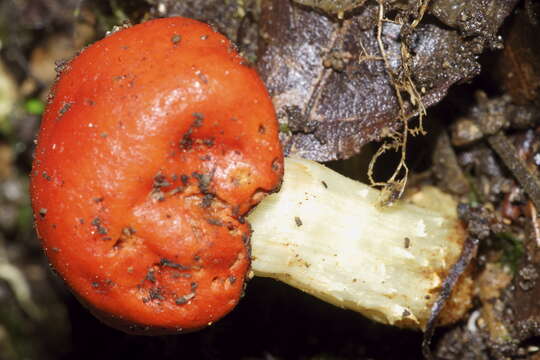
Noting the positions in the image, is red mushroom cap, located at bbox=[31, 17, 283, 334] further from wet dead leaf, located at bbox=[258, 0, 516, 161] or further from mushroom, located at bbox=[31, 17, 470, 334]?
wet dead leaf, located at bbox=[258, 0, 516, 161]

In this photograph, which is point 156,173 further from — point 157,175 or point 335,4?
point 335,4

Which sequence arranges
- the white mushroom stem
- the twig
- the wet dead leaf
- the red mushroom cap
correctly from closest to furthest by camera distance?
the red mushroom cap < the white mushroom stem < the wet dead leaf < the twig

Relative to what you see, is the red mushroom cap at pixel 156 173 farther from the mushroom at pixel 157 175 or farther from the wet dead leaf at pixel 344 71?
the wet dead leaf at pixel 344 71

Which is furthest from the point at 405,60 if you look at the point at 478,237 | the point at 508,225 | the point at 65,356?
the point at 65,356

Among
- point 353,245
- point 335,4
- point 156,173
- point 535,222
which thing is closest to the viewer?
point 156,173

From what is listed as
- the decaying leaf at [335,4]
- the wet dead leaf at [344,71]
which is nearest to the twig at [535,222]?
the wet dead leaf at [344,71]

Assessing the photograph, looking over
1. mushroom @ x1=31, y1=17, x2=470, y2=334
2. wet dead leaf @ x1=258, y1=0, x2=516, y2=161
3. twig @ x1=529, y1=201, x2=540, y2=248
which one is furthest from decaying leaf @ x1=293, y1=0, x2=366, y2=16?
twig @ x1=529, y1=201, x2=540, y2=248

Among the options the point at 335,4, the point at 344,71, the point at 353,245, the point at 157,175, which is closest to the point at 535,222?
the point at 353,245
